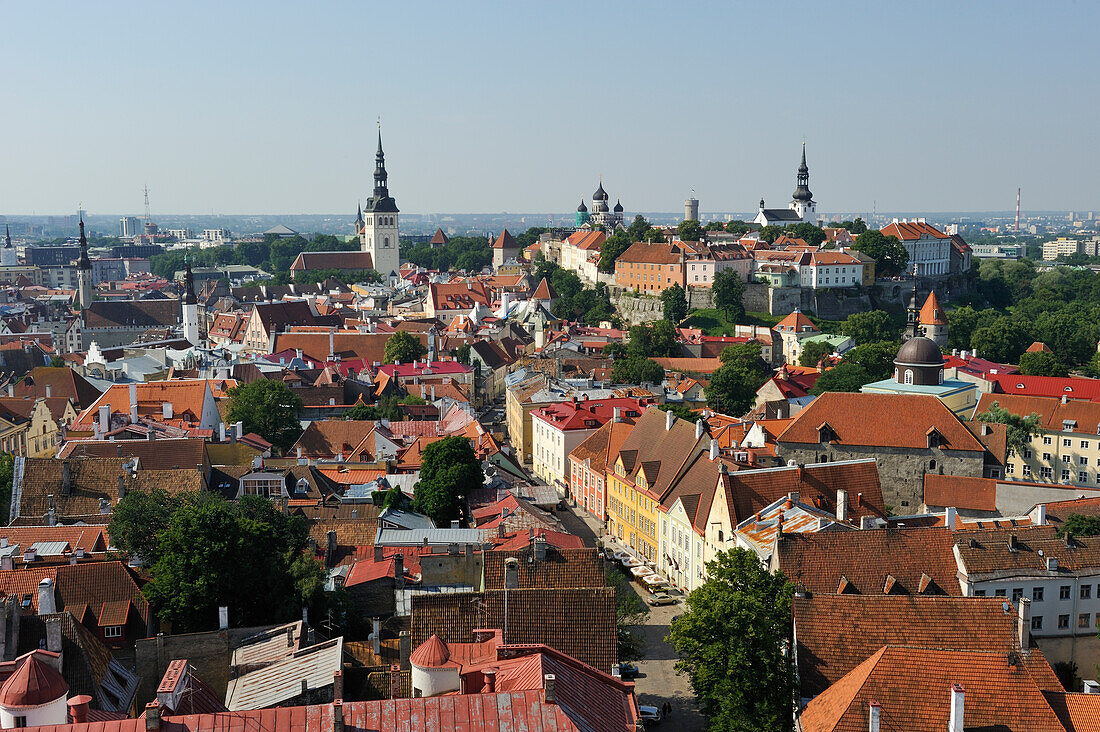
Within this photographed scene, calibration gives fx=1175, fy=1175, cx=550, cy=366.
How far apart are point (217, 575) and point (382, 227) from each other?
131 meters

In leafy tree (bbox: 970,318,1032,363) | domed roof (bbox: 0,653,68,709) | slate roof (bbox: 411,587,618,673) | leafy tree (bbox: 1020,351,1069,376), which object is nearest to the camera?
domed roof (bbox: 0,653,68,709)

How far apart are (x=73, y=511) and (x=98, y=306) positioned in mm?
90460

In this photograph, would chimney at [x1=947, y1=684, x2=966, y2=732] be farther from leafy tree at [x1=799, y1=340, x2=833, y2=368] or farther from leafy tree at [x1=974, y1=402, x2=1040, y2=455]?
leafy tree at [x1=799, y1=340, x2=833, y2=368]

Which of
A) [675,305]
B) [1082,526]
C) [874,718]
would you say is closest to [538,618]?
[874,718]

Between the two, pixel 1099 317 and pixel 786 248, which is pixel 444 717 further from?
pixel 1099 317

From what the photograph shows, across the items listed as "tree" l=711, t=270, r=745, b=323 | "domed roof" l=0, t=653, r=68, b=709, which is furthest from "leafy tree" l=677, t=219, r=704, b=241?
"domed roof" l=0, t=653, r=68, b=709

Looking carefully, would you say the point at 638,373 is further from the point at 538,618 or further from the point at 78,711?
the point at 78,711

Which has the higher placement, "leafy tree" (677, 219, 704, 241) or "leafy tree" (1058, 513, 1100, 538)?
"leafy tree" (677, 219, 704, 241)

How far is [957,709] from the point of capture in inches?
800

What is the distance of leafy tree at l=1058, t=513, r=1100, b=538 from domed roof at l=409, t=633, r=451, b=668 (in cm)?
2098

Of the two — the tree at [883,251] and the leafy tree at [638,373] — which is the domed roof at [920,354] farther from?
the tree at [883,251]

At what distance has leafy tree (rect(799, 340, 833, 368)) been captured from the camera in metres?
85.9

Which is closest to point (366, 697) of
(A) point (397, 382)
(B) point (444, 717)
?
(B) point (444, 717)

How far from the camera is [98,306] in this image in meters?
119
